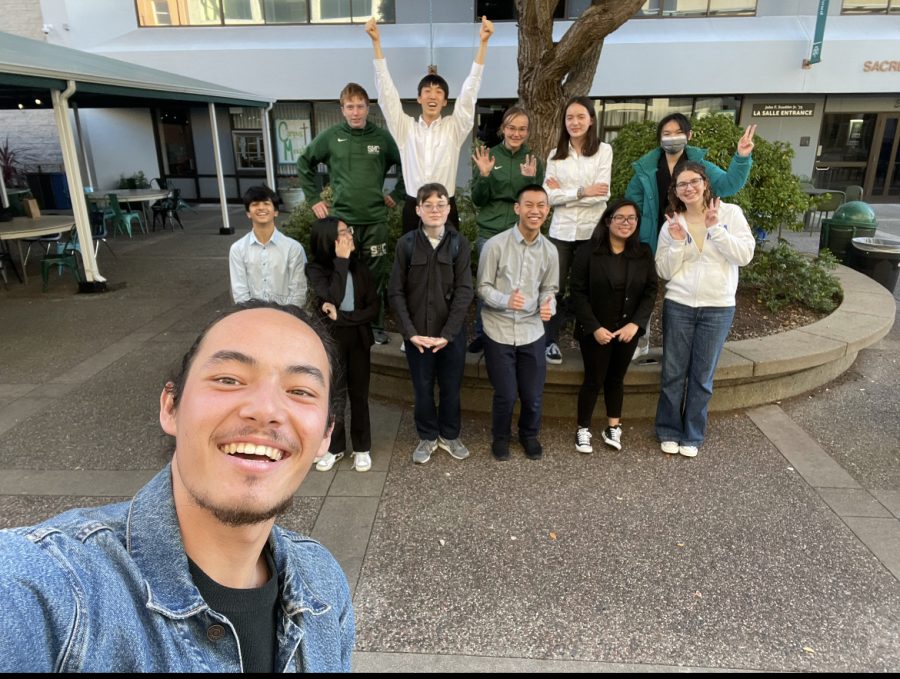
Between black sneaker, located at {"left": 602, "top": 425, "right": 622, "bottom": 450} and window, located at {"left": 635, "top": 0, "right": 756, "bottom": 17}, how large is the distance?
1524 centimetres

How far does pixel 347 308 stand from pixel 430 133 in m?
1.66

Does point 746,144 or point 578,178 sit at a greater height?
point 746,144

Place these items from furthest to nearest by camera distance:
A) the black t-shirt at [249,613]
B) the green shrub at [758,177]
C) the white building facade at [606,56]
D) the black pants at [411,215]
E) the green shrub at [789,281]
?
the white building facade at [606,56]
the green shrub at [789,281]
the green shrub at [758,177]
the black pants at [411,215]
the black t-shirt at [249,613]

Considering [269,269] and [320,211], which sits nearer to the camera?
[269,269]

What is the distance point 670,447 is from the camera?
422 cm

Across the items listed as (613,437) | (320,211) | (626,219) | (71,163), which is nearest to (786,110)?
(626,219)

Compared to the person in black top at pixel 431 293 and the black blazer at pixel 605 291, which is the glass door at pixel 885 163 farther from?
the person in black top at pixel 431 293

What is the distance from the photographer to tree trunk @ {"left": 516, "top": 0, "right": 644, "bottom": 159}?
566 cm

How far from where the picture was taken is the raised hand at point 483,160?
14.5 feet

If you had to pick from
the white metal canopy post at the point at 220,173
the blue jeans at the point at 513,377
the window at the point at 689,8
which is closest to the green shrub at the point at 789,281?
the blue jeans at the point at 513,377

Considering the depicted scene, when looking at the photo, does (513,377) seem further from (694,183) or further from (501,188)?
(694,183)

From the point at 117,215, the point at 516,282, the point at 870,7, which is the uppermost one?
the point at 870,7

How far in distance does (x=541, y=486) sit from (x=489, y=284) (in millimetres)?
1415

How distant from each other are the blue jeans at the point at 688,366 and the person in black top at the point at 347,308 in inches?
83.7
